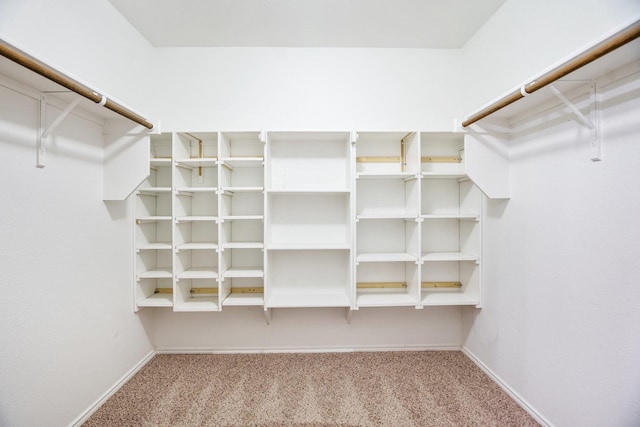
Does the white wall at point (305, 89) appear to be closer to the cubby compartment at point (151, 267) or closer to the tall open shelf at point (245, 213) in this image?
the tall open shelf at point (245, 213)

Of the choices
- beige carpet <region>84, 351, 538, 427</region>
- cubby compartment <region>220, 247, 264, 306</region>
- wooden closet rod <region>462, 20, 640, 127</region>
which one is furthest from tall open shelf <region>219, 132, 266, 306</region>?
wooden closet rod <region>462, 20, 640, 127</region>

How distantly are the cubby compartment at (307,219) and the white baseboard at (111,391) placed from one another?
1565 mm

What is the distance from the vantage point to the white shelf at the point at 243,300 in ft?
7.32

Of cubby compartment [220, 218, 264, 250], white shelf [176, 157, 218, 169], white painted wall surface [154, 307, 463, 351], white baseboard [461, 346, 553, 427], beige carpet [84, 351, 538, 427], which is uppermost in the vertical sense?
white shelf [176, 157, 218, 169]

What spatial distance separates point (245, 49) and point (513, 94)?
2.27 meters

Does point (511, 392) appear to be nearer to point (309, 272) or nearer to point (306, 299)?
point (306, 299)

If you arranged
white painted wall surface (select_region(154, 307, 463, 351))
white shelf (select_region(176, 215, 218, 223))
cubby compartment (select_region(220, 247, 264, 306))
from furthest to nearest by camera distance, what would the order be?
white painted wall surface (select_region(154, 307, 463, 351)), cubby compartment (select_region(220, 247, 264, 306)), white shelf (select_region(176, 215, 218, 223))

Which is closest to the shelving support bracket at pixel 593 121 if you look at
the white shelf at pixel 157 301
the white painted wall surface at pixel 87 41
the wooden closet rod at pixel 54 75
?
the wooden closet rod at pixel 54 75

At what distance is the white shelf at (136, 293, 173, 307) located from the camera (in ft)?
7.38

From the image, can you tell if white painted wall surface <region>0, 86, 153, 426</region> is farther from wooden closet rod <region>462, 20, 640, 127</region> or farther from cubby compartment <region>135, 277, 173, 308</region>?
wooden closet rod <region>462, 20, 640, 127</region>

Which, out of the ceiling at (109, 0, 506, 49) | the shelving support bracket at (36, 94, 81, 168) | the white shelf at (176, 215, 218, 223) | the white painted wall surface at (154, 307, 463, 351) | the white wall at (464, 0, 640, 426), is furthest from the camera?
the white painted wall surface at (154, 307, 463, 351)

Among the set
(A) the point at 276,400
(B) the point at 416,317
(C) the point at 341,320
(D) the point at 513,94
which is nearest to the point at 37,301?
(A) the point at 276,400

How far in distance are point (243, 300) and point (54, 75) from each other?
184cm

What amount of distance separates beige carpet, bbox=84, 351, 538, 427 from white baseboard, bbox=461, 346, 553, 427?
0.04 meters
